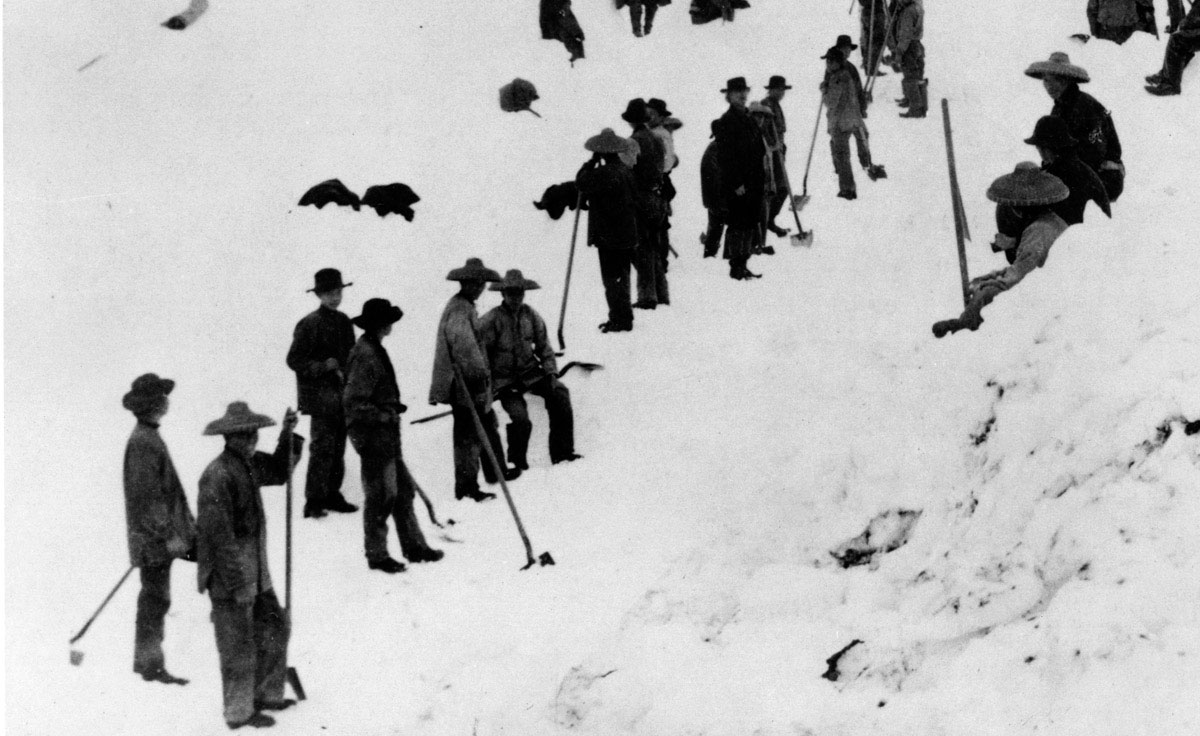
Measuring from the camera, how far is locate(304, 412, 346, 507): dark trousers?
9539 millimetres

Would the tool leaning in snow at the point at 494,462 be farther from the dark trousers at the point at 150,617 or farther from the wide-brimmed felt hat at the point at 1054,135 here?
the wide-brimmed felt hat at the point at 1054,135

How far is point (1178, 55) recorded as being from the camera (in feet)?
46.5

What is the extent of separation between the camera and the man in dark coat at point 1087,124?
961 centimetres

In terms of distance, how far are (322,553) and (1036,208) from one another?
5.44 m

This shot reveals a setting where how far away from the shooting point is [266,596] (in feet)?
24.1

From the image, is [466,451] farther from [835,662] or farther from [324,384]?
[835,662]

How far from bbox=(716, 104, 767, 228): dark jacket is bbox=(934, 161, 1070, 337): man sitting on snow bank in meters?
3.23

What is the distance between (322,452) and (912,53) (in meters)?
8.98

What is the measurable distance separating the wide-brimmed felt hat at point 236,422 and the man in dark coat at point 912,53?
10.1 metres

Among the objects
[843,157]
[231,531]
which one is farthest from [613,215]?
[231,531]

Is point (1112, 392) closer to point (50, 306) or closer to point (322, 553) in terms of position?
point (322, 553)

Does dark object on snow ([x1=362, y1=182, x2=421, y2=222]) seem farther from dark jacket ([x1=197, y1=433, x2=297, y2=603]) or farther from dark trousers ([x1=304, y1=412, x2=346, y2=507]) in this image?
dark jacket ([x1=197, y1=433, x2=297, y2=603])

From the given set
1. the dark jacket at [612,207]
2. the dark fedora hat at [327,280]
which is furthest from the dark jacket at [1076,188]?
the dark fedora hat at [327,280]

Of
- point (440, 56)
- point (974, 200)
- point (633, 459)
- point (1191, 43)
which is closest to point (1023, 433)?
point (633, 459)
